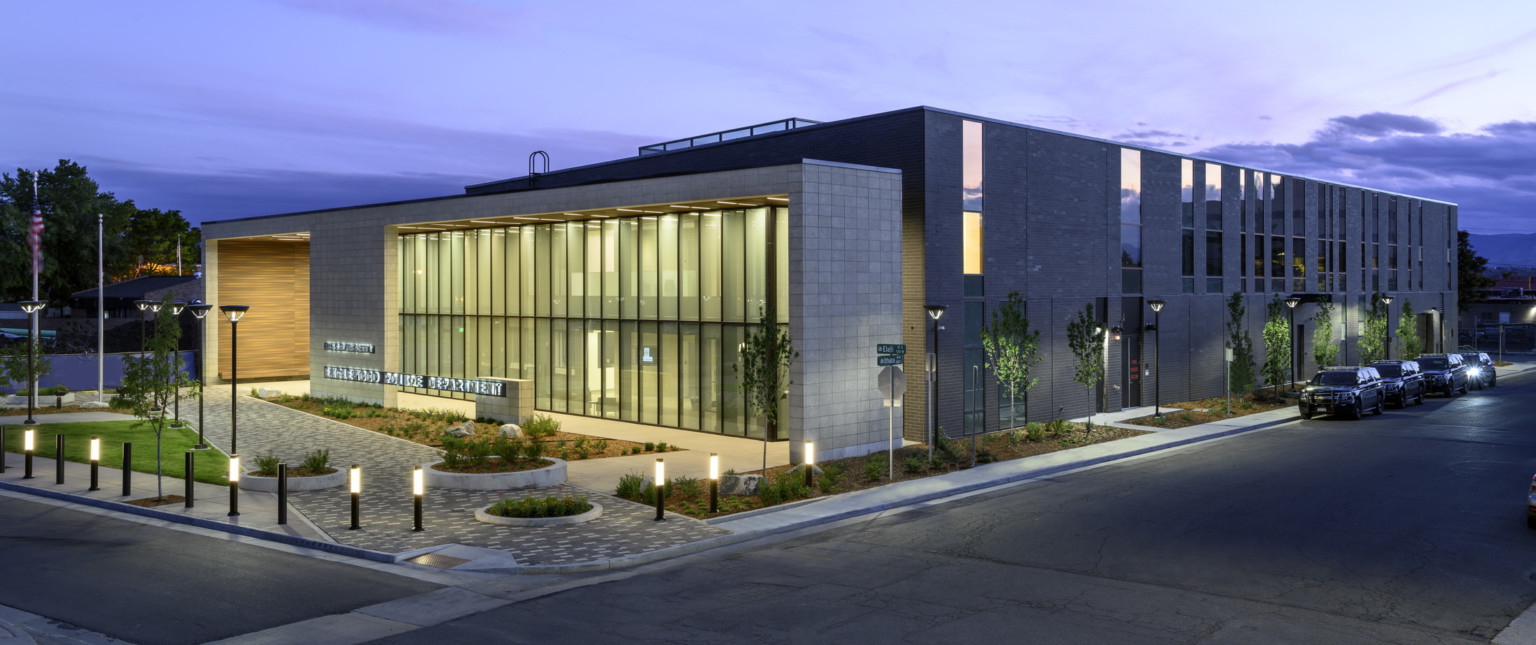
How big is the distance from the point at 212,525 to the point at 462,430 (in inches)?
468

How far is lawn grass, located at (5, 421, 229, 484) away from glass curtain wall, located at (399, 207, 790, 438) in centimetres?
1051

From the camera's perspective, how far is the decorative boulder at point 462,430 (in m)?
29.2

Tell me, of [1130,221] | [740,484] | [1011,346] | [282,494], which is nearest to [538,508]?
[740,484]

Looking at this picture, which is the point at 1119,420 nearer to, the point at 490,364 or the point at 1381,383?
the point at 1381,383

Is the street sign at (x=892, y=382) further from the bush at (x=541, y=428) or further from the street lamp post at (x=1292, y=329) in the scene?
the street lamp post at (x=1292, y=329)

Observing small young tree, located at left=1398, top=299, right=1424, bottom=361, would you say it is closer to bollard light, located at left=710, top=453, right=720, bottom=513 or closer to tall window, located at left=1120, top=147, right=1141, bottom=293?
tall window, located at left=1120, top=147, right=1141, bottom=293

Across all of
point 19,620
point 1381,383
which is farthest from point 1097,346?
point 19,620

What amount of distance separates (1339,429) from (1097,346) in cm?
813

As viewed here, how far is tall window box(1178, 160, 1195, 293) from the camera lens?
39594mm

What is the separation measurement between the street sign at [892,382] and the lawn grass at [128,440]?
13.9 meters

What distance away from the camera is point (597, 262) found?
110 feet

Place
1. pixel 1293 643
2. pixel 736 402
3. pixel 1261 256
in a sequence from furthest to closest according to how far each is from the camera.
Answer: pixel 1261 256 < pixel 736 402 < pixel 1293 643

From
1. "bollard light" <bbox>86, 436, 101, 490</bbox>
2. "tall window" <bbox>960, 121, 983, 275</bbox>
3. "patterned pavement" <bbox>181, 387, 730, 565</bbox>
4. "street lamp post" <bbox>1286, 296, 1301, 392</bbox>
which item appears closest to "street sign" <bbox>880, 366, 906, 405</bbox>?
"patterned pavement" <bbox>181, 387, 730, 565</bbox>

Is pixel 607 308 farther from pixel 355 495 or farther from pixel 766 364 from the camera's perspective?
pixel 355 495
